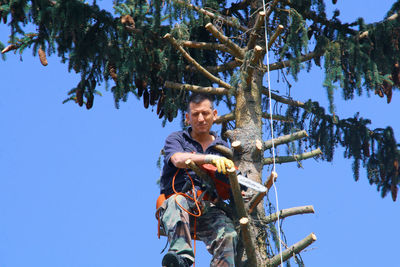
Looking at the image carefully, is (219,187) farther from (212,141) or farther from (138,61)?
(138,61)

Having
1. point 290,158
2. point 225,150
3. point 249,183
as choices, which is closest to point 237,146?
point 225,150

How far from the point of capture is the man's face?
245 inches

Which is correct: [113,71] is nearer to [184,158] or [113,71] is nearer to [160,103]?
[160,103]

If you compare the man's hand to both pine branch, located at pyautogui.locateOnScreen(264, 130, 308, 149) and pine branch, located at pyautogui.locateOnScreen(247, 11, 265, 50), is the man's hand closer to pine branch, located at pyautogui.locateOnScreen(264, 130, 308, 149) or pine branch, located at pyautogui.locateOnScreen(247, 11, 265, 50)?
pine branch, located at pyautogui.locateOnScreen(264, 130, 308, 149)

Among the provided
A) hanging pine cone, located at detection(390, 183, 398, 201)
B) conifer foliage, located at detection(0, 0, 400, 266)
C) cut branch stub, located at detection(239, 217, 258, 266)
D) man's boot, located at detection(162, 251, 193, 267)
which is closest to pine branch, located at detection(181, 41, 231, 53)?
conifer foliage, located at detection(0, 0, 400, 266)

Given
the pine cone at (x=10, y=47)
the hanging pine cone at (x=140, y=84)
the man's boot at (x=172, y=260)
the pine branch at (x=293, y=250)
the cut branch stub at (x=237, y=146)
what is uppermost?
the pine cone at (x=10, y=47)

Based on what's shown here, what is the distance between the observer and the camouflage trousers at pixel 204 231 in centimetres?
563

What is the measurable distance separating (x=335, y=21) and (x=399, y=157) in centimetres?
170

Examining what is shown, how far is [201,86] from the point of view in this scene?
758cm

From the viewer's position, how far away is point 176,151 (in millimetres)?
6023

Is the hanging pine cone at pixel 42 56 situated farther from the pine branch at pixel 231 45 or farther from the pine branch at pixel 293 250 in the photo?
the pine branch at pixel 293 250

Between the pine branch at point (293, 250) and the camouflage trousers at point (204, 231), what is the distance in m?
0.54

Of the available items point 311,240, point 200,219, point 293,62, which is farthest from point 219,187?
point 293,62

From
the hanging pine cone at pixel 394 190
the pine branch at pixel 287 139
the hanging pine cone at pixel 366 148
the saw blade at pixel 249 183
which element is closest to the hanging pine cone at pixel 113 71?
the pine branch at pixel 287 139
